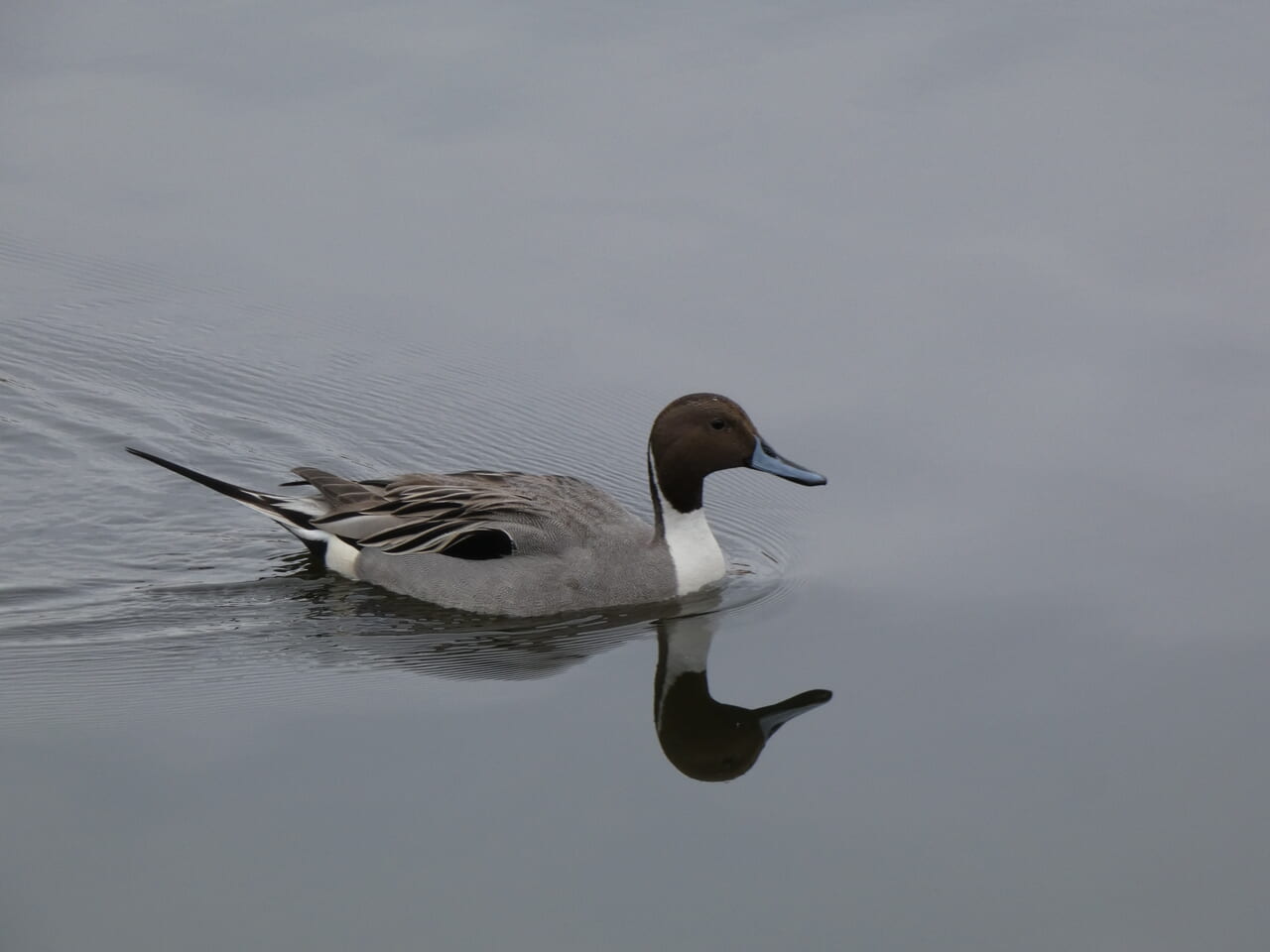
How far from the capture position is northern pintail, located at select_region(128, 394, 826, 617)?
846cm

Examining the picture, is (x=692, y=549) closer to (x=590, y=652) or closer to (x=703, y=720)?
(x=590, y=652)

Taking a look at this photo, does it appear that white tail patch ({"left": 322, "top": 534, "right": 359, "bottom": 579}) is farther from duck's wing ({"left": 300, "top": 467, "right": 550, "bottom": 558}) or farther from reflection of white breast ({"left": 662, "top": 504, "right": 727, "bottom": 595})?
reflection of white breast ({"left": 662, "top": 504, "right": 727, "bottom": 595})

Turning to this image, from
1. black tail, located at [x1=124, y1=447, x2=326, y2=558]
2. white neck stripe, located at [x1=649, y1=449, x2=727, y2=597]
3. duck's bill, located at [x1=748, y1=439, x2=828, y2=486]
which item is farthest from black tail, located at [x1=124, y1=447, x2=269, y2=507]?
duck's bill, located at [x1=748, y1=439, x2=828, y2=486]

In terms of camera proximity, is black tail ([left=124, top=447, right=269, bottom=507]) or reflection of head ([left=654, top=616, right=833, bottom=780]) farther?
black tail ([left=124, top=447, right=269, bottom=507])

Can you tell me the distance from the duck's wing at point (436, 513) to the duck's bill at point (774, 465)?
1027 millimetres

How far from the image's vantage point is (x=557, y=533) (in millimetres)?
8508

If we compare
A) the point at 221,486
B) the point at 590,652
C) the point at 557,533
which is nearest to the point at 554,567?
the point at 557,533

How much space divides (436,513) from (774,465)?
1668 mm

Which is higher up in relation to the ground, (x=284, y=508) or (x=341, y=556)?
(x=284, y=508)

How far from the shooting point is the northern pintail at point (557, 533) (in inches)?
333

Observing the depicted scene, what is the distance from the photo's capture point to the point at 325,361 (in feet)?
35.2

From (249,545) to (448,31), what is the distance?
5.91 meters

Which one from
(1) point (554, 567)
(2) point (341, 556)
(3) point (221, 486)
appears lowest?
(2) point (341, 556)

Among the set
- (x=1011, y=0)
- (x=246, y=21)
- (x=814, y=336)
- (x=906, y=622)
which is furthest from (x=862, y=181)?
(x=246, y=21)
